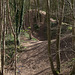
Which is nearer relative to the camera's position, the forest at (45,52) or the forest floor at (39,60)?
the forest at (45,52)

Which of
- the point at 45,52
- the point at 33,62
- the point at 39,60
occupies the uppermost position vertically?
the point at 45,52

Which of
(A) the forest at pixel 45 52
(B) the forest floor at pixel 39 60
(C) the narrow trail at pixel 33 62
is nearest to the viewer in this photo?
(A) the forest at pixel 45 52

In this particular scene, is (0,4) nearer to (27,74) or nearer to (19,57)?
(27,74)

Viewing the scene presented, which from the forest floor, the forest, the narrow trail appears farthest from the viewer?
the narrow trail

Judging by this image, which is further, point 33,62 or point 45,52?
point 45,52

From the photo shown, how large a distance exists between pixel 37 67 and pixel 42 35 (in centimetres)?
1051

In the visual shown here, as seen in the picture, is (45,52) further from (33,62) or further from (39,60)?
(33,62)

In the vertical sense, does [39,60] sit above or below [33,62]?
above

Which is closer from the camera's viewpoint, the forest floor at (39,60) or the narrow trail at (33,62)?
the forest floor at (39,60)

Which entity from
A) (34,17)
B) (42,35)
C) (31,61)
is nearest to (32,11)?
(34,17)

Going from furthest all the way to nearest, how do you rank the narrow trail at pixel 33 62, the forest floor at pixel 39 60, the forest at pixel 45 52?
the narrow trail at pixel 33 62 < the forest floor at pixel 39 60 < the forest at pixel 45 52

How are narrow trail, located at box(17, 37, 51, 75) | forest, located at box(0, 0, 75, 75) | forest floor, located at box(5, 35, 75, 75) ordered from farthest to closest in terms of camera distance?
1. narrow trail, located at box(17, 37, 51, 75)
2. forest floor, located at box(5, 35, 75, 75)
3. forest, located at box(0, 0, 75, 75)

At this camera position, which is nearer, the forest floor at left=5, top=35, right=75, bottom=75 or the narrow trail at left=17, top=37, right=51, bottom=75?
the forest floor at left=5, top=35, right=75, bottom=75

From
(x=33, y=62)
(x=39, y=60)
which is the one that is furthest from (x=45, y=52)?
(x=33, y=62)
